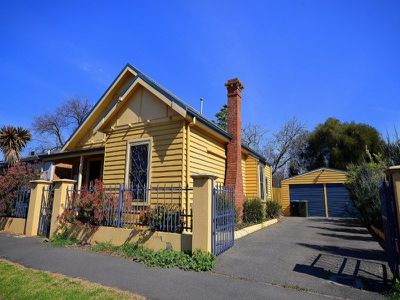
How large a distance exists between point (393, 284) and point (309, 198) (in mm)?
19238

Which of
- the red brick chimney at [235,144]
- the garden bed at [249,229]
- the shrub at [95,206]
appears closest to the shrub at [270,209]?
the garden bed at [249,229]

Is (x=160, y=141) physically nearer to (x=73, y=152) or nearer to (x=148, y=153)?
(x=148, y=153)

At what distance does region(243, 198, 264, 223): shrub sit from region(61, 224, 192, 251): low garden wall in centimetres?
644

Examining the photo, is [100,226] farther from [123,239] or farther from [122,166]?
[122,166]

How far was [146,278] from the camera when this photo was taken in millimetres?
5590

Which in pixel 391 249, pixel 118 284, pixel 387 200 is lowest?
pixel 118 284

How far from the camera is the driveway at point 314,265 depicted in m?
5.07

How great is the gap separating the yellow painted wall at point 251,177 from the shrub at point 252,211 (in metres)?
1.89

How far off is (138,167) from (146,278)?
565 cm

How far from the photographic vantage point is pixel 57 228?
9539mm

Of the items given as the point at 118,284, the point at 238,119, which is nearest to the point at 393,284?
the point at 118,284

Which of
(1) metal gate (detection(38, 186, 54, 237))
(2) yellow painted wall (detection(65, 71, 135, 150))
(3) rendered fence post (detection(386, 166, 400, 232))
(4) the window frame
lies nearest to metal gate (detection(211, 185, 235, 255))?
(3) rendered fence post (detection(386, 166, 400, 232))

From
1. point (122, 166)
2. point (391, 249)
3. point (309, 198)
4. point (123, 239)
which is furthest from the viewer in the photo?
point (309, 198)

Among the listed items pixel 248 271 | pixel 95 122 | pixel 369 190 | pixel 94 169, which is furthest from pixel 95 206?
pixel 369 190
